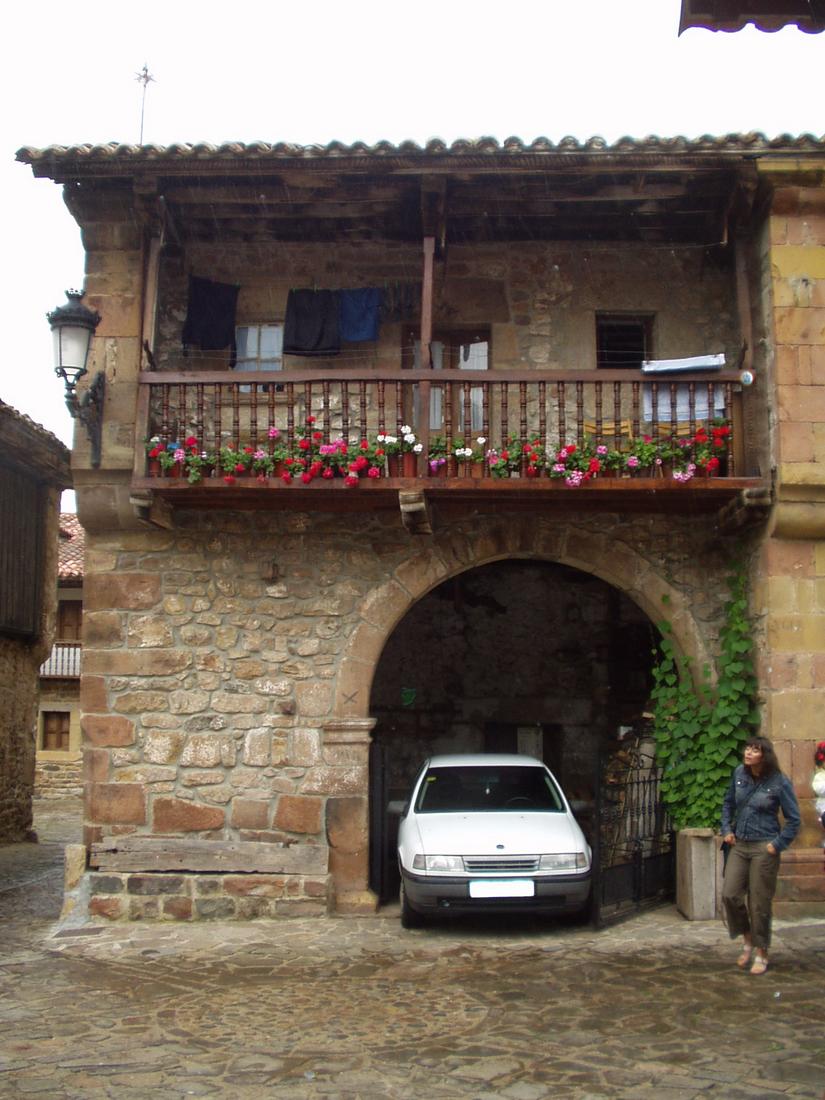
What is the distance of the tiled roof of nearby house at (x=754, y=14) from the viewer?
3.70 metres

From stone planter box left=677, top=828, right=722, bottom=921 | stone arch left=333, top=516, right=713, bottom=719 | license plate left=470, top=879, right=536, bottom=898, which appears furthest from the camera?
stone arch left=333, top=516, right=713, bottom=719

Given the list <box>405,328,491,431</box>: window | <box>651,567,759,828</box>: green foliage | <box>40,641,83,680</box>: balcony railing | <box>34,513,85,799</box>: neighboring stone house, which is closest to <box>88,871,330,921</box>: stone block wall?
<box>651,567,759,828</box>: green foliage

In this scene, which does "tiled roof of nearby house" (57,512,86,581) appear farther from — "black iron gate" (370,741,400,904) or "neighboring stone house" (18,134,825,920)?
"black iron gate" (370,741,400,904)

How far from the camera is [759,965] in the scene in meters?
7.39

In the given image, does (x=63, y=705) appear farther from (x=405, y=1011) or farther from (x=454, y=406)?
(x=405, y=1011)

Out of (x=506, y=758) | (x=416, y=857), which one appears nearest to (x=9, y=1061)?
(x=416, y=857)

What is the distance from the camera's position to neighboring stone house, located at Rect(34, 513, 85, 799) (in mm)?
24688

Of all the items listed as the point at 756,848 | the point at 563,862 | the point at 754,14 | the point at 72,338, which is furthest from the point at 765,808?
the point at 72,338

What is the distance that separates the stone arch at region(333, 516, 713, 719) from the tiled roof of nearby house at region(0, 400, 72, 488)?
5605mm

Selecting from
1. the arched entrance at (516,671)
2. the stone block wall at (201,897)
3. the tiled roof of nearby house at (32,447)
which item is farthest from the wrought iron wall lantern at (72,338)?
the arched entrance at (516,671)

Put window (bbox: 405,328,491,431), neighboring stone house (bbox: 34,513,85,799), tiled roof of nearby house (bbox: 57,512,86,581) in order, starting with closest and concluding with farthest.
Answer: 1. window (bbox: 405,328,491,431)
2. tiled roof of nearby house (bbox: 57,512,86,581)
3. neighboring stone house (bbox: 34,513,85,799)

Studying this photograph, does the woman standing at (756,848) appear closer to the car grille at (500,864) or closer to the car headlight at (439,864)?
the car grille at (500,864)

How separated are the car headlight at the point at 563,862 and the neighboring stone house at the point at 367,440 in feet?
6.06

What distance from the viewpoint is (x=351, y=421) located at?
35.3ft
